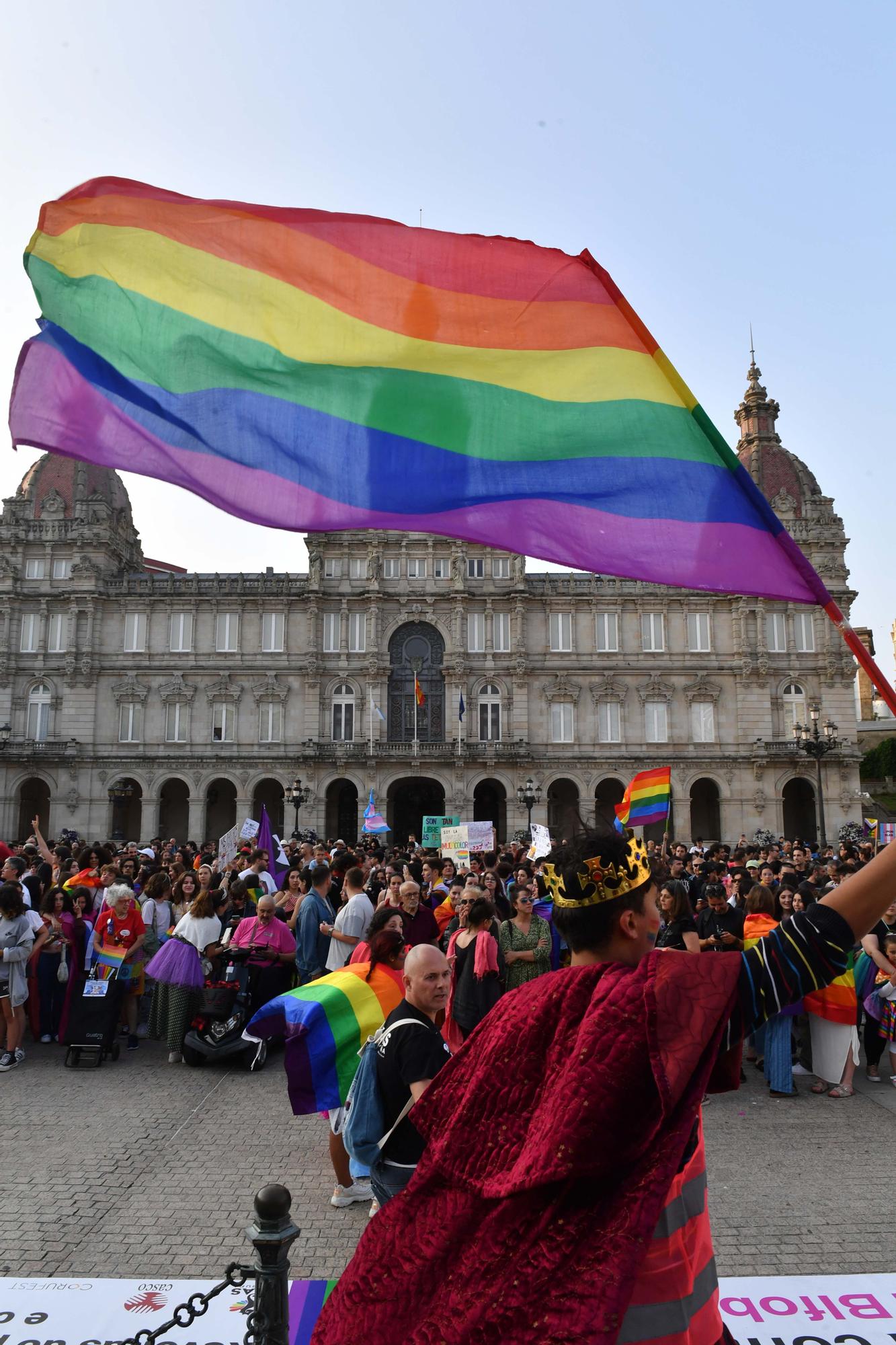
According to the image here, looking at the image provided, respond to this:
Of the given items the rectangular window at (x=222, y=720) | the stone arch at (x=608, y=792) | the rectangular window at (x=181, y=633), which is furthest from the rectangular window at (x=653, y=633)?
the rectangular window at (x=181, y=633)

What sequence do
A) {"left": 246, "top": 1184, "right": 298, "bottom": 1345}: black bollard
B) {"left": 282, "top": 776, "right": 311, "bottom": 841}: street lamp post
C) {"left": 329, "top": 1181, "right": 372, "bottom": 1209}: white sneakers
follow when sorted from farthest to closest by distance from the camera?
{"left": 282, "top": 776, "right": 311, "bottom": 841}: street lamp post, {"left": 329, "top": 1181, "right": 372, "bottom": 1209}: white sneakers, {"left": 246, "top": 1184, "right": 298, "bottom": 1345}: black bollard

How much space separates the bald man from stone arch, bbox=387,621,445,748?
3809 cm

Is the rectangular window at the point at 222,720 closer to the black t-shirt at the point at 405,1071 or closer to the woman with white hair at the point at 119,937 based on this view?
A: the woman with white hair at the point at 119,937

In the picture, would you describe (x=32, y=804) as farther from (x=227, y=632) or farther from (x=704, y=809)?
(x=704, y=809)

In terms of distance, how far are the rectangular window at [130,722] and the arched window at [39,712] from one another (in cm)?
341

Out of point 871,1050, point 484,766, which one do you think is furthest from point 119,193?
point 484,766

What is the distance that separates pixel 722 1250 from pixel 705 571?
4015 mm

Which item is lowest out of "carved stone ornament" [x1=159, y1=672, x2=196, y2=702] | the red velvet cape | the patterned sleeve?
the red velvet cape

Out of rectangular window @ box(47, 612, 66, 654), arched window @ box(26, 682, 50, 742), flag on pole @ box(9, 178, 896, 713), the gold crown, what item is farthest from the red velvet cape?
rectangular window @ box(47, 612, 66, 654)

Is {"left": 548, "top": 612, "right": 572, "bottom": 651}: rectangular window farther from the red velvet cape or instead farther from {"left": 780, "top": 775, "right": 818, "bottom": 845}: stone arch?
the red velvet cape

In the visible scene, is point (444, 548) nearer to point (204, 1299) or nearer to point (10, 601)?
point (10, 601)

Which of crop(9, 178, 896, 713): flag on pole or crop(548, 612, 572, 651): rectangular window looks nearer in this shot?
crop(9, 178, 896, 713): flag on pole

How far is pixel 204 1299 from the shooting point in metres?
3.37

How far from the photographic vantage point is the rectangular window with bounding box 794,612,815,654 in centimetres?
4206
